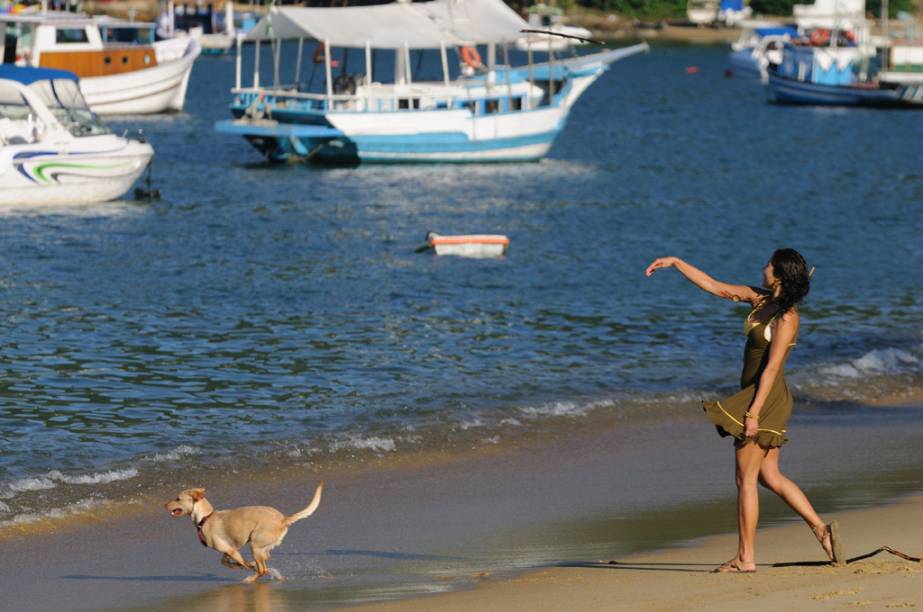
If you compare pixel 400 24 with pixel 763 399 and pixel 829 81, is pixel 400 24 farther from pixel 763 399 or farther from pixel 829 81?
pixel 829 81

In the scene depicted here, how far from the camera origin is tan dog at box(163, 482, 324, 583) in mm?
8531

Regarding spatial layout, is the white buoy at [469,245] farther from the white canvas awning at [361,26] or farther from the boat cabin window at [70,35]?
the boat cabin window at [70,35]

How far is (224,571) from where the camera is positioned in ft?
29.7

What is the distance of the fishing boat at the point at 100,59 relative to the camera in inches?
2010

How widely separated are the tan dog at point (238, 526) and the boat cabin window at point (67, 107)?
21.4 metres

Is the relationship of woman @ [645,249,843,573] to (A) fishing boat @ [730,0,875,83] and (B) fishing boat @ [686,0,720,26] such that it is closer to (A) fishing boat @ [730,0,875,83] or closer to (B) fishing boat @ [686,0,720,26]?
(A) fishing boat @ [730,0,875,83]

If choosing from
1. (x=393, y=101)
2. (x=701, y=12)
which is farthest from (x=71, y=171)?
(x=701, y=12)

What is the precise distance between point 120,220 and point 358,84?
13831 millimetres

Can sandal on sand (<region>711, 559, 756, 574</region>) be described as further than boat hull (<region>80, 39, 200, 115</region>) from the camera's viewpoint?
No

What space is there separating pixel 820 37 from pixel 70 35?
43.7 m

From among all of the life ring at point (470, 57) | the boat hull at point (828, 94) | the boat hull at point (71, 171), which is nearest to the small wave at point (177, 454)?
the boat hull at point (71, 171)

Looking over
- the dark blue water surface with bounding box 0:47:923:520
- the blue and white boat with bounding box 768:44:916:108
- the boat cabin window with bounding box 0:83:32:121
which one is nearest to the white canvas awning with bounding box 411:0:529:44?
the dark blue water surface with bounding box 0:47:923:520

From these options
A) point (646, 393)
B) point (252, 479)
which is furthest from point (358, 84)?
point (252, 479)

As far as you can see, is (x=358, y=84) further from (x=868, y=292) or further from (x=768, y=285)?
(x=768, y=285)
